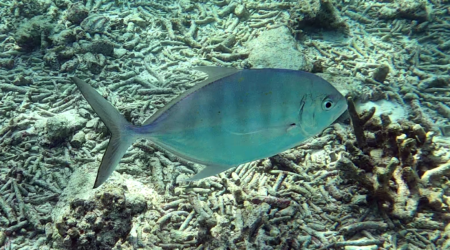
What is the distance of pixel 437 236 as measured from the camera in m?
2.57

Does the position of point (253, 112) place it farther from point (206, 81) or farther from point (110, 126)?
point (110, 126)

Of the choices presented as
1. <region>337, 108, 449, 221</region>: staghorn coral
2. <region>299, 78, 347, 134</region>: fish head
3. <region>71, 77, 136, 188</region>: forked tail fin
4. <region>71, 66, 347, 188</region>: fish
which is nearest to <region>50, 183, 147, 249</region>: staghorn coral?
<region>71, 77, 136, 188</region>: forked tail fin

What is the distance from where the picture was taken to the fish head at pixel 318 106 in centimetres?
161

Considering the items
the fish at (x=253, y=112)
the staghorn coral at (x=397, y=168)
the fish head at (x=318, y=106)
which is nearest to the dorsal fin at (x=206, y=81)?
the fish at (x=253, y=112)

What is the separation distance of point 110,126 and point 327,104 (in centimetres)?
Result: 122

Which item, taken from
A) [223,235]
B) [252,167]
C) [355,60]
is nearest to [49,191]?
[223,235]

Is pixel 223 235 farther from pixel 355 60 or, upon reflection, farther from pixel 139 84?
pixel 355 60

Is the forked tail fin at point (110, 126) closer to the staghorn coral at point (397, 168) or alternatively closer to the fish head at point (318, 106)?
the fish head at point (318, 106)

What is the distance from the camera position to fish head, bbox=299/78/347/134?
5.30 ft

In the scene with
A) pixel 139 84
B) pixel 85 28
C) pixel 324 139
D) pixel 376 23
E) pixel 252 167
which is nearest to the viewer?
pixel 252 167

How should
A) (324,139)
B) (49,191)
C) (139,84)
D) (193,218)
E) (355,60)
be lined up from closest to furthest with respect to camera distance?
(193,218) < (49,191) < (324,139) < (139,84) < (355,60)

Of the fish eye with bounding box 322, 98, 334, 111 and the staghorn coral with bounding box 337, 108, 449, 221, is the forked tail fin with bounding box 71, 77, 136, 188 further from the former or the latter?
the staghorn coral with bounding box 337, 108, 449, 221

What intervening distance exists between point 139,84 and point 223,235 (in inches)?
117

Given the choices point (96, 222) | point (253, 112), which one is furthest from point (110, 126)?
point (96, 222)
